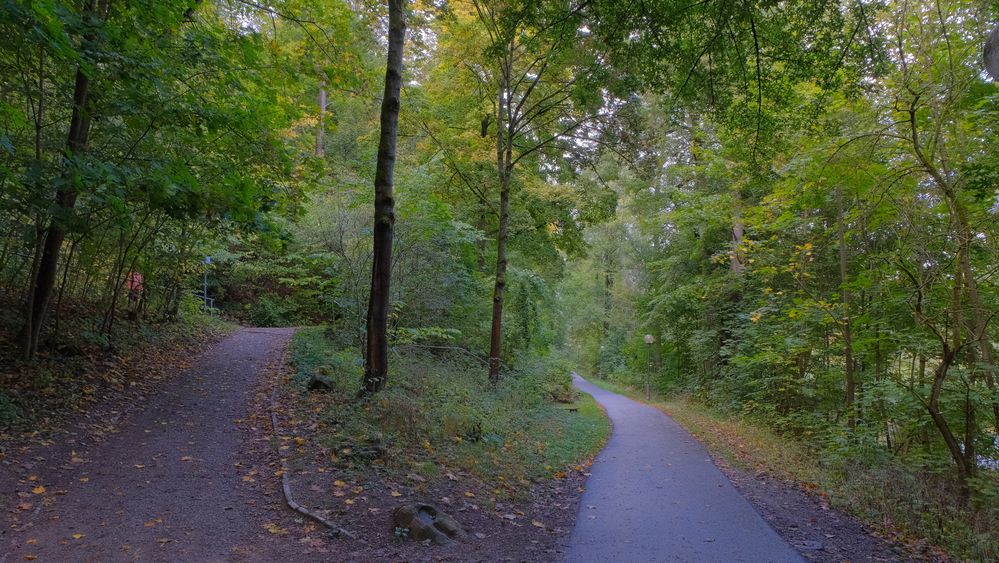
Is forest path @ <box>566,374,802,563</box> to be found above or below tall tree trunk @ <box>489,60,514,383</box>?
below

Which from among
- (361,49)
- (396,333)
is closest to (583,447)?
(396,333)

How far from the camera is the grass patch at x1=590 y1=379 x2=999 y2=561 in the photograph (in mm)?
5645

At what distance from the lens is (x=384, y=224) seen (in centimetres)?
823

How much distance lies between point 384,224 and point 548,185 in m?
9.15

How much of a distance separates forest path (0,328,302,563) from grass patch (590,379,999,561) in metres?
6.41

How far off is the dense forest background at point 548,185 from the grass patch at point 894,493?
7cm

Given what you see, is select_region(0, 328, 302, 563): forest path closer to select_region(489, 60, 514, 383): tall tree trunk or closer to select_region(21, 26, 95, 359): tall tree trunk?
select_region(21, 26, 95, 359): tall tree trunk

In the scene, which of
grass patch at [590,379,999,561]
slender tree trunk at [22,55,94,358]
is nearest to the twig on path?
slender tree trunk at [22,55,94,358]

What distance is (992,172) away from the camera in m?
5.91

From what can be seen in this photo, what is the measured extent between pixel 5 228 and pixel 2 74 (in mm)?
3159

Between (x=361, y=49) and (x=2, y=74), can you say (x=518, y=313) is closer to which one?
(x=361, y=49)

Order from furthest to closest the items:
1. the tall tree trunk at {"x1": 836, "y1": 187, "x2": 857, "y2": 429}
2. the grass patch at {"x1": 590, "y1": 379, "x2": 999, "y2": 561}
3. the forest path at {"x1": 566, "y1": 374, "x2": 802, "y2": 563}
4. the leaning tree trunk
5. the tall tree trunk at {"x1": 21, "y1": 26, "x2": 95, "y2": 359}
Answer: the tall tree trunk at {"x1": 836, "y1": 187, "x2": 857, "y2": 429}
the leaning tree trunk
the tall tree trunk at {"x1": 21, "y1": 26, "x2": 95, "y2": 359}
the grass patch at {"x1": 590, "y1": 379, "x2": 999, "y2": 561}
the forest path at {"x1": 566, "y1": 374, "x2": 802, "y2": 563}

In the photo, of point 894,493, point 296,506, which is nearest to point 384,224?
point 296,506

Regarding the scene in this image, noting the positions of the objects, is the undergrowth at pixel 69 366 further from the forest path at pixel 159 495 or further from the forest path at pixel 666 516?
the forest path at pixel 666 516
